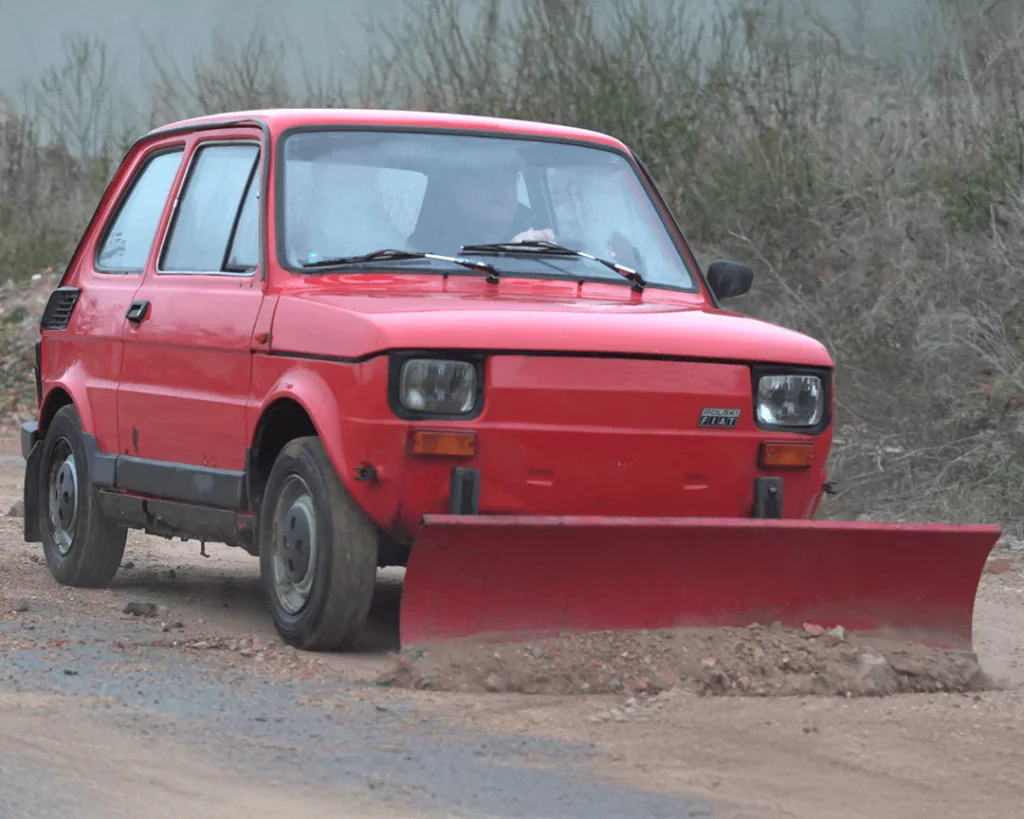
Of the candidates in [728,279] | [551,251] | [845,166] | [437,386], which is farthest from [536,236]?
[845,166]

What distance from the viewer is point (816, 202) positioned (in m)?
13.9

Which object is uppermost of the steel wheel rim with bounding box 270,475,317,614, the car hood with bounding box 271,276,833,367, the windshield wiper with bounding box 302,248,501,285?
the windshield wiper with bounding box 302,248,501,285

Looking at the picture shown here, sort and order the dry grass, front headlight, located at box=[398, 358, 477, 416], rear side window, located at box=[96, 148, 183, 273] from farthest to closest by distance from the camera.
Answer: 1. the dry grass
2. rear side window, located at box=[96, 148, 183, 273]
3. front headlight, located at box=[398, 358, 477, 416]

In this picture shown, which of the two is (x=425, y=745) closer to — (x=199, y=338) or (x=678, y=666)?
(x=678, y=666)

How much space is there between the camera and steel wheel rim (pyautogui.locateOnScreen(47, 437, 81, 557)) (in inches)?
310

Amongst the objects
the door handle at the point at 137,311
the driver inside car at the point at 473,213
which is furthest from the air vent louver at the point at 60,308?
the driver inside car at the point at 473,213

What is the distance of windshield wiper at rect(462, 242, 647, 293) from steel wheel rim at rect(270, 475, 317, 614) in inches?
41.8

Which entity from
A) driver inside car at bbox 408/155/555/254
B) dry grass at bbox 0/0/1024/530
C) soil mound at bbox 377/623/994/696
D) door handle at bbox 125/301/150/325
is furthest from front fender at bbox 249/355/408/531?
dry grass at bbox 0/0/1024/530

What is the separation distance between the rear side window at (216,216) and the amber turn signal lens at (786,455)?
1.87m

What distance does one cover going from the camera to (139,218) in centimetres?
791

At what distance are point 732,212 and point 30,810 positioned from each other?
10.6 metres

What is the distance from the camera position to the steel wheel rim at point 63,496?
7.88 m

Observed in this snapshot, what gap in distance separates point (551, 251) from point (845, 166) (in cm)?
737

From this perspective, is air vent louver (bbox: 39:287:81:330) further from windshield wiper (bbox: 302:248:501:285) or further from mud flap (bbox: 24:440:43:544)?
windshield wiper (bbox: 302:248:501:285)
